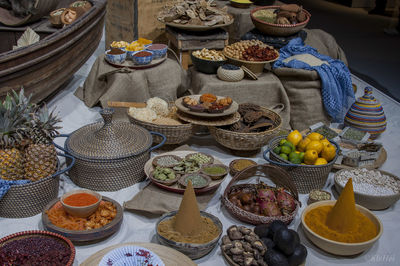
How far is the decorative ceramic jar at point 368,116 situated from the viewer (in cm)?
470

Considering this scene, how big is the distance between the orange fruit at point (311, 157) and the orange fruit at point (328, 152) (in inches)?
4.2

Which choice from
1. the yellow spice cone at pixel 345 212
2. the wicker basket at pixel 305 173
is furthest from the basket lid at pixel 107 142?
the yellow spice cone at pixel 345 212

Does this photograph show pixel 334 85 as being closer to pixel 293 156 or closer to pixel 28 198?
pixel 293 156

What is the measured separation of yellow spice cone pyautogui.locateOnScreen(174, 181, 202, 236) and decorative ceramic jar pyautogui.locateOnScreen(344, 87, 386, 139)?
277 cm

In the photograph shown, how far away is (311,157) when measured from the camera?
3.56m

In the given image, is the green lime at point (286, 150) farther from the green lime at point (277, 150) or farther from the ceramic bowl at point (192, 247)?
the ceramic bowl at point (192, 247)

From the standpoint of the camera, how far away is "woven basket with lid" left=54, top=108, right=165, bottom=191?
11.0 feet

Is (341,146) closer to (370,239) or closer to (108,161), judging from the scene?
(370,239)

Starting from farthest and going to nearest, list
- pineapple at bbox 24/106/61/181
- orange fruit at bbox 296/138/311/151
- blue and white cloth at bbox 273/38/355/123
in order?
blue and white cloth at bbox 273/38/355/123 < orange fruit at bbox 296/138/311/151 < pineapple at bbox 24/106/61/181

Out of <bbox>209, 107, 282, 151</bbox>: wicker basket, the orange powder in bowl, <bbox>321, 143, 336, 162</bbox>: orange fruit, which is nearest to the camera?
the orange powder in bowl

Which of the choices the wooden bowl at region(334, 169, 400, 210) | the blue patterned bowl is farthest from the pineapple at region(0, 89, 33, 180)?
the wooden bowl at region(334, 169, 400, 210)

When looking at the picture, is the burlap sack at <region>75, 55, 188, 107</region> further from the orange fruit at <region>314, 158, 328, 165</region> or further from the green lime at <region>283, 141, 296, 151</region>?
the orange fruit at <region>314, 158, 328, 165</region>

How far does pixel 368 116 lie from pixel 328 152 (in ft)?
4.57

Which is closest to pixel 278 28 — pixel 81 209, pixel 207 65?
pixel 207 65
